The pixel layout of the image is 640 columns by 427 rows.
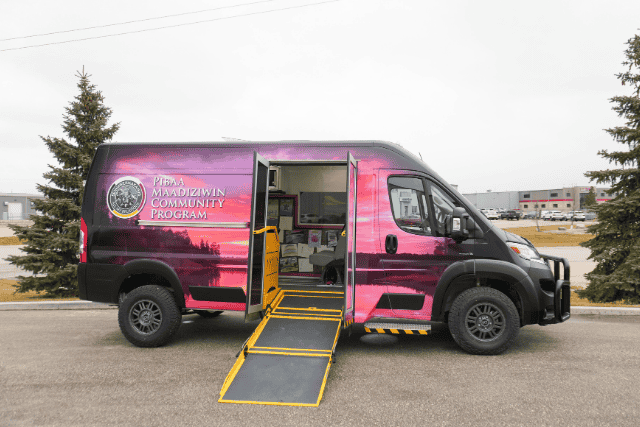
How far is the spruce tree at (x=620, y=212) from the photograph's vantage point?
9.64m

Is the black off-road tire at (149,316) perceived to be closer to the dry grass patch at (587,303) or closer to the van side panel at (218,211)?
the van side panel at (218,211)

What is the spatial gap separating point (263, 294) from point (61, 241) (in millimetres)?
8203

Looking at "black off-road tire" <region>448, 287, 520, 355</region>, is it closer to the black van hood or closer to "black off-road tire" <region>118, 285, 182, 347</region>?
the black van hood

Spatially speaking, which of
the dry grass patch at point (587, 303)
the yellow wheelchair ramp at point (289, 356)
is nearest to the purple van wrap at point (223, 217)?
the yellow wheelchair ramp at point (289, 356)

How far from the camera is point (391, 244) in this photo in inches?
208

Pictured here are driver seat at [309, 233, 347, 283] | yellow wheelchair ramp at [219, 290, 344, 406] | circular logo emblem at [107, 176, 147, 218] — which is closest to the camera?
yellow wheelchair ramp at [219, 290, 344, 406]

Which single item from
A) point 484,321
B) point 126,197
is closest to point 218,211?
point 126,197

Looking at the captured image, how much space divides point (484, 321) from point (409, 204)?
5.23ft

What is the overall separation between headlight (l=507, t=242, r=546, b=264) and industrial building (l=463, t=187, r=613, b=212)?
74127 mm

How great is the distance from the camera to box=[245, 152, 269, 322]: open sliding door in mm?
5035

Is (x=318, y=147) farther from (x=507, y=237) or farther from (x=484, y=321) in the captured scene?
(x=484, y=321)

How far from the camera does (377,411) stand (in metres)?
3.71

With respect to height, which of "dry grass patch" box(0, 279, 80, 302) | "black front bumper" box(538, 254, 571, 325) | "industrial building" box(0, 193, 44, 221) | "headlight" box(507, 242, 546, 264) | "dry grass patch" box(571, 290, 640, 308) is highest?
"industrial building" box(0, 193, 44, 221)

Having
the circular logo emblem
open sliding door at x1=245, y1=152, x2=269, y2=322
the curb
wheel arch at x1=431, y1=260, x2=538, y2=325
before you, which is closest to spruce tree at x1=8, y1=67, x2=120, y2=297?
the curb
